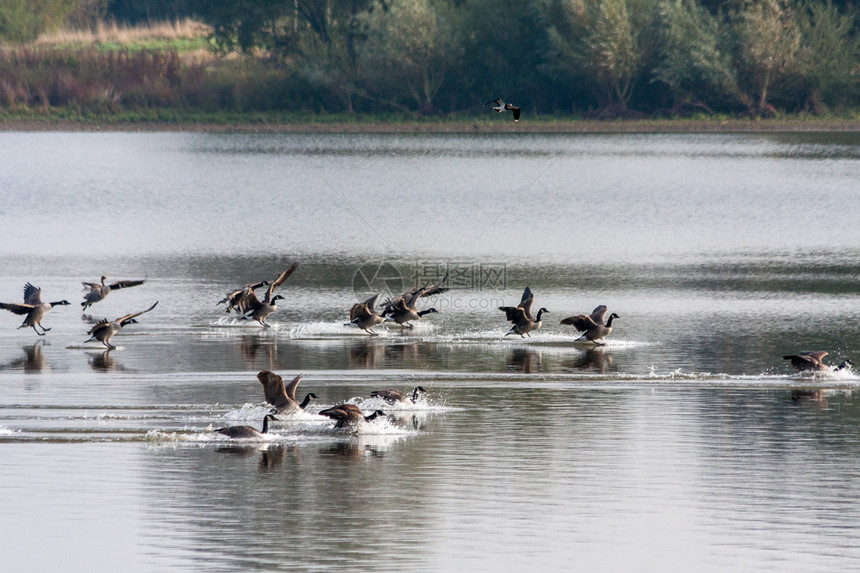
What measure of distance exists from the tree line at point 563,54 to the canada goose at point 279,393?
63377 millimetres

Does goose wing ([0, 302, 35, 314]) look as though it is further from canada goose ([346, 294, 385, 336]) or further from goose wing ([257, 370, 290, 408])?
goose wing ([257, 370, 290, 408])

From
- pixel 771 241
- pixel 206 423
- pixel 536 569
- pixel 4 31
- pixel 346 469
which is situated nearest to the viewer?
pixel 536 569

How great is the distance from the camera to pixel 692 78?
79.4 m

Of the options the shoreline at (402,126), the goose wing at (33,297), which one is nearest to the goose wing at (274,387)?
the goose wing at (33,297)

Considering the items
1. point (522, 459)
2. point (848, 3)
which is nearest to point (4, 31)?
point (848, 3)

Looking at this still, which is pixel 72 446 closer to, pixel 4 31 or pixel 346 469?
pixel 346 469

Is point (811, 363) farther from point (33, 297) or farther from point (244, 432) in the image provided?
point (33, 297)

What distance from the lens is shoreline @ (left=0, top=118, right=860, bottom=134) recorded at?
272 ft

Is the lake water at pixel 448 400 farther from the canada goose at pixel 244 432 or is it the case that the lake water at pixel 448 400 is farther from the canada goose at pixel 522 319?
the canada goose at pixel 522 319

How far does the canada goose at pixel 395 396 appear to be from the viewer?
1784cm

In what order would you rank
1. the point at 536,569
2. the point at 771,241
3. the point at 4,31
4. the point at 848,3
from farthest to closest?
1. the point at 4,31
2. the point at 848,3
3. the point at 771,241
4. the point at 536,569

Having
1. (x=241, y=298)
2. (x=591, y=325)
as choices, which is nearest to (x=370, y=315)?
(x=241, y=298)

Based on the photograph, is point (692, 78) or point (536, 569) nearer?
point (536, 569)

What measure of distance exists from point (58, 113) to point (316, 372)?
67.2m
